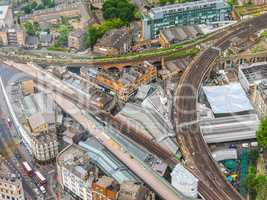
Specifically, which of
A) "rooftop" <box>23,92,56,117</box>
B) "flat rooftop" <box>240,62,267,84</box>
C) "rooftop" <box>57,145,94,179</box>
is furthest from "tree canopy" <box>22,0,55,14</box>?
"rooftop" <box>57,145,94,179</box>

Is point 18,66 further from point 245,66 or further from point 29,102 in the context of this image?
point 245,66

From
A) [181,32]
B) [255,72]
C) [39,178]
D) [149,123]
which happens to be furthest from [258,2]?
[39,178]

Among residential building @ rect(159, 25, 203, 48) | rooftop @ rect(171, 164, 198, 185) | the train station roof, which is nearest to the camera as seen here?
rooftop @ rect(171, 164, 198, 185)

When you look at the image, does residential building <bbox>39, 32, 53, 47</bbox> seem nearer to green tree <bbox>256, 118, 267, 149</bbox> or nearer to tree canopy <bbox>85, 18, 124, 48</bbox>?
tree canopy <bbox>85, 18, 124, 48</bbox>

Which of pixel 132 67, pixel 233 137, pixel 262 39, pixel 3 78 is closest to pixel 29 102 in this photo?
pixel 3 78

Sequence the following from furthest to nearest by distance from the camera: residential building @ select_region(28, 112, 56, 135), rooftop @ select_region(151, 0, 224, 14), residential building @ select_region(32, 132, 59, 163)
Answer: rooftop @ select_region(151, 0, 224, 14) < residential building @ select_region(28, 112, 56, 135) < residential building @ select_region(32, 132, 59, 163)

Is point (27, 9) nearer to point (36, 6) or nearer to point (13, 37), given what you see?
point (36, 6)
